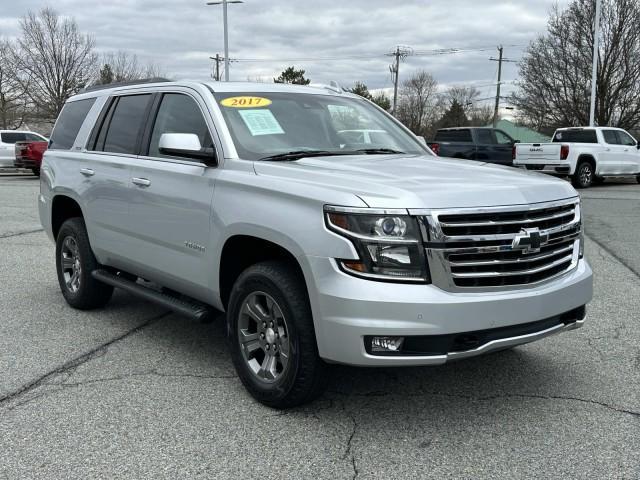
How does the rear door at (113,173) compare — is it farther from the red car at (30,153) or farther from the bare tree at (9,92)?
the bare tree at (9,92)

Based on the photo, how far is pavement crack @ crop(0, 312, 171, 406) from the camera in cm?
399

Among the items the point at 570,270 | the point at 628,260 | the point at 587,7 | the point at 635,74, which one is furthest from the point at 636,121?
the point at 570,270

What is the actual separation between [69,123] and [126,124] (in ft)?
3.98

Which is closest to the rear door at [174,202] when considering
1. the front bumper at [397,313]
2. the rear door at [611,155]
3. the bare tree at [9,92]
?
A: the front bumper at [397,313]

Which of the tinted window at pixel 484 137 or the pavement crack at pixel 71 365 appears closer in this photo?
the pavement crack at pixel 71 365

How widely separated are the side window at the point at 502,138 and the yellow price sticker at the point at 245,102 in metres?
18.7

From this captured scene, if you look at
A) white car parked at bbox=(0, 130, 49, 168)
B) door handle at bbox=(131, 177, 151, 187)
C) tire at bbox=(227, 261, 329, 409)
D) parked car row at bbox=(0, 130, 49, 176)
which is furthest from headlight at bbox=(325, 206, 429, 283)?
white car parked at bbox=(0, 130, 49, 168)

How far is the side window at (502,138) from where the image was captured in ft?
72.5

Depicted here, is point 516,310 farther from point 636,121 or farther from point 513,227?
point 636,121

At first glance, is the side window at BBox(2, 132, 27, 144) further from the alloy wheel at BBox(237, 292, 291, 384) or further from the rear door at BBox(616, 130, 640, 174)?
the alloy wheel at BBox(237, 292, 291, 384)

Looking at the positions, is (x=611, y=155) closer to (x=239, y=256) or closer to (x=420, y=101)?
(x=239, y=256)

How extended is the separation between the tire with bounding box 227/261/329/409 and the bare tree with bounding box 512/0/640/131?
31.8 meters

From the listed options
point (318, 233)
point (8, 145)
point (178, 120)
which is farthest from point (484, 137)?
point (318, 233)

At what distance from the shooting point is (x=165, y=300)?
15.1 feet
